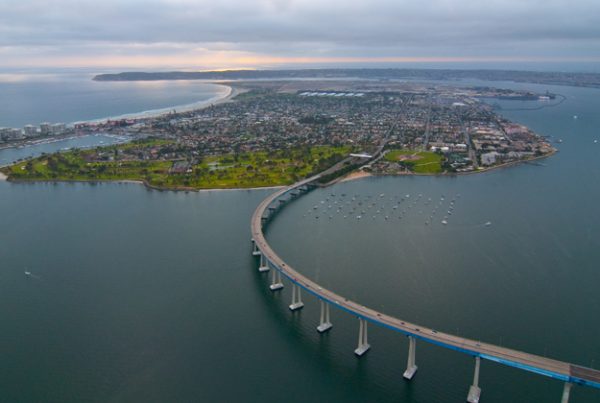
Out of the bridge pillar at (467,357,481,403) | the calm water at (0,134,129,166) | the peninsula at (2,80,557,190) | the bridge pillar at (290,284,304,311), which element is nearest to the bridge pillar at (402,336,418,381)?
the bridge pillar at (467,357,481,403)

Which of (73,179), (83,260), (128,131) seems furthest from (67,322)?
(128,131)

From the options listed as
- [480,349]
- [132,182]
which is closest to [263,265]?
[480,349]

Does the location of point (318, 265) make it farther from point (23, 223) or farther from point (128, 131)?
point (128, 131)

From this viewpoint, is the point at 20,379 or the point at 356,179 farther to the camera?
the point at 356,179

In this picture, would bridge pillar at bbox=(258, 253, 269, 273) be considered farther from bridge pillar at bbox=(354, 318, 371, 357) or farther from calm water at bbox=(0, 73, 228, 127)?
calm water at bbox=(0, 73, 228, 127)

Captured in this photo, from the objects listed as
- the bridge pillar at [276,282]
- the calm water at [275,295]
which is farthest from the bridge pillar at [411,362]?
the bridge pillar at [276,282]

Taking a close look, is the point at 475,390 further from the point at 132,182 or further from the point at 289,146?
the point at 289,146

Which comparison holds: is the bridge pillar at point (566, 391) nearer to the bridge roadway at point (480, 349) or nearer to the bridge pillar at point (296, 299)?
the bridge roadway at point (480, 349)
